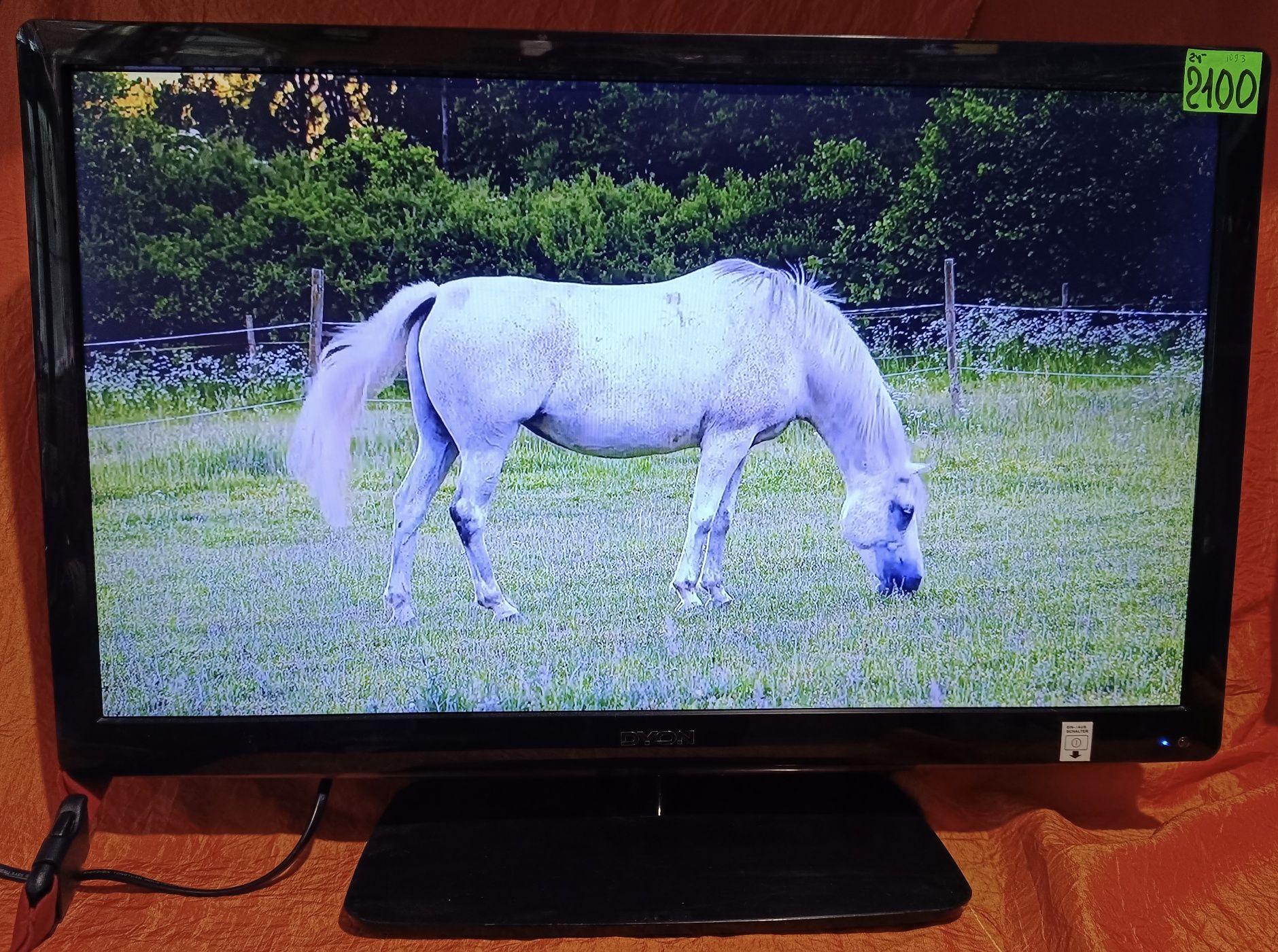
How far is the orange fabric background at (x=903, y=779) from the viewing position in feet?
3.48

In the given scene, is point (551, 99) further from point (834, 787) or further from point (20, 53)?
point (834, 787)

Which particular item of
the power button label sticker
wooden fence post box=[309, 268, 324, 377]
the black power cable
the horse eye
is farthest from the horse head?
the black power cable

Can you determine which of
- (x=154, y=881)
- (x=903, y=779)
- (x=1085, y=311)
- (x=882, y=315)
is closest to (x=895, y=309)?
(x=882, y=315)

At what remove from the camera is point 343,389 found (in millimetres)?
1013

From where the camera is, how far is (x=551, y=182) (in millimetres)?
982

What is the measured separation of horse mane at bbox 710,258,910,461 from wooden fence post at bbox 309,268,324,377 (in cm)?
44

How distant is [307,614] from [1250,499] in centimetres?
132

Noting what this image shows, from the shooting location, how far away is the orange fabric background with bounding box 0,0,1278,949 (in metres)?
1.06

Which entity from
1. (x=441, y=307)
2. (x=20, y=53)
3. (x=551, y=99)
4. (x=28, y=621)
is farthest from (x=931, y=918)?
(x=20, y=53)

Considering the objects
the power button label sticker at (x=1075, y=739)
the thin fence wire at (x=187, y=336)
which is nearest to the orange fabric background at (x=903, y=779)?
the power button label sticker at (x=1075, y=739)

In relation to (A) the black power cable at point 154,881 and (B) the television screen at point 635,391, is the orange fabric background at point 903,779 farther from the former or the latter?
(B) the television screen at point 635,391

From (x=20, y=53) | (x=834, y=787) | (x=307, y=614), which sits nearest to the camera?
(x=20, y=53)

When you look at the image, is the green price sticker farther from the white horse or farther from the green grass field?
the white horse

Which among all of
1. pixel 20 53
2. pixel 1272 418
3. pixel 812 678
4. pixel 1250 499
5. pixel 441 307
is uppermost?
pixel 20 53
